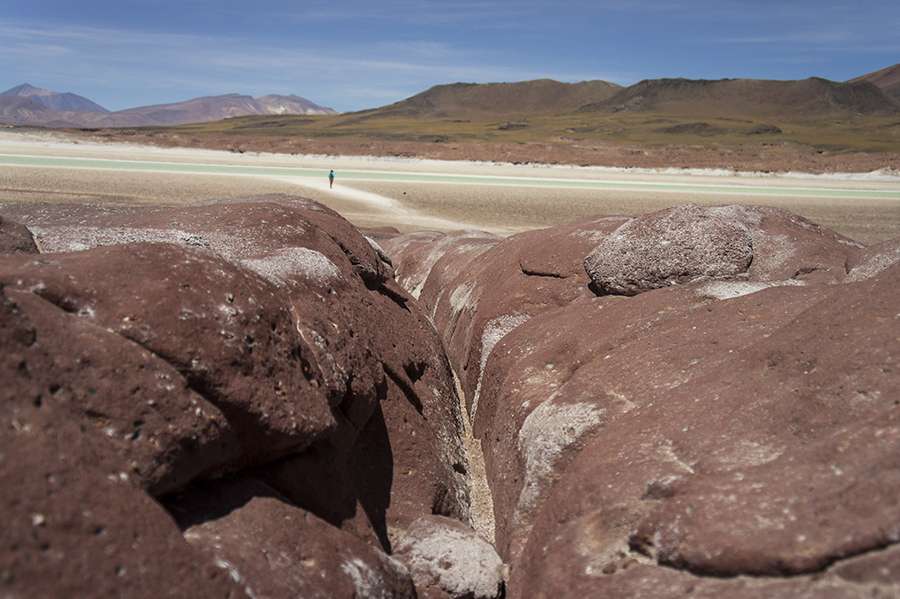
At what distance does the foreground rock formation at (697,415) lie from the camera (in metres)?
3.66

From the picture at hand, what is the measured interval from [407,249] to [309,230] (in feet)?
26.8

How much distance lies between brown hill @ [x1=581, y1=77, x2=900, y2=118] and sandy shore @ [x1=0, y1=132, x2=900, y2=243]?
4248 inches

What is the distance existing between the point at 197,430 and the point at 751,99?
180 meters

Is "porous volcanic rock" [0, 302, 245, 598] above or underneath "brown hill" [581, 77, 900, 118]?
underneath

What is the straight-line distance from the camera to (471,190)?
133 ft

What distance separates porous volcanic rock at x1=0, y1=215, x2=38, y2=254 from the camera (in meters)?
5.46

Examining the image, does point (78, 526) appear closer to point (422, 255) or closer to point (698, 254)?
point (698, 254)

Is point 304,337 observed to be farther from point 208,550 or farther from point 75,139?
point 75,139

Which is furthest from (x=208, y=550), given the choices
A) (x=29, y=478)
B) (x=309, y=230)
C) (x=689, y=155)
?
(x=689, y=155)

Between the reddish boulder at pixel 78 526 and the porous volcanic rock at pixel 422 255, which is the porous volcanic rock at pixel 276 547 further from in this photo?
the porous volcanic rock at pixel 422 255

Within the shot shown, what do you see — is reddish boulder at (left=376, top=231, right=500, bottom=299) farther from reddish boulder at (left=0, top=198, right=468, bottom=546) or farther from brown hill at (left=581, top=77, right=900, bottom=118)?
brown hill at (left=581, top=77, right=900, bottom=118)

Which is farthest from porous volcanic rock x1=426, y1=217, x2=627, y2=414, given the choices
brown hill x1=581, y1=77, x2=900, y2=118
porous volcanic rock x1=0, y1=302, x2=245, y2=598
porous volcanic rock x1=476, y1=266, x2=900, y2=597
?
brown hill x1=581, y1=77, x2=900, y2=118

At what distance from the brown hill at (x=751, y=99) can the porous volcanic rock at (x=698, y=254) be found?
14899cm

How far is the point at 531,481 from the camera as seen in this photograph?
5.76 metres
